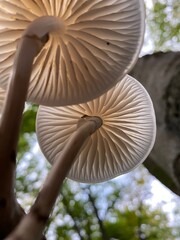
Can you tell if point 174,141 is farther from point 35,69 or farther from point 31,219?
point 31,219

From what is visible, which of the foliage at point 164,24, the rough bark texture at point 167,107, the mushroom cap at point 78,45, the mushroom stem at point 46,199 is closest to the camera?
the mushroom stem at point 46,199

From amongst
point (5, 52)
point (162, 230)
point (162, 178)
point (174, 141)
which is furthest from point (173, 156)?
point (162, 230)

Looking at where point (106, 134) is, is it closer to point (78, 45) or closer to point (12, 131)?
point (78, 45)

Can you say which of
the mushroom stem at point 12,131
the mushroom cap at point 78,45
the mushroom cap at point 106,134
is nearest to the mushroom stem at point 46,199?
the mushroom stem at point 12,131

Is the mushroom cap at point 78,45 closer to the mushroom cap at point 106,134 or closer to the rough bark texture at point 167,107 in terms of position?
the mushroom cap at point 106,134

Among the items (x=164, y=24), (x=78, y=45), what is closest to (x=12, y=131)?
(x=78, y=45)
